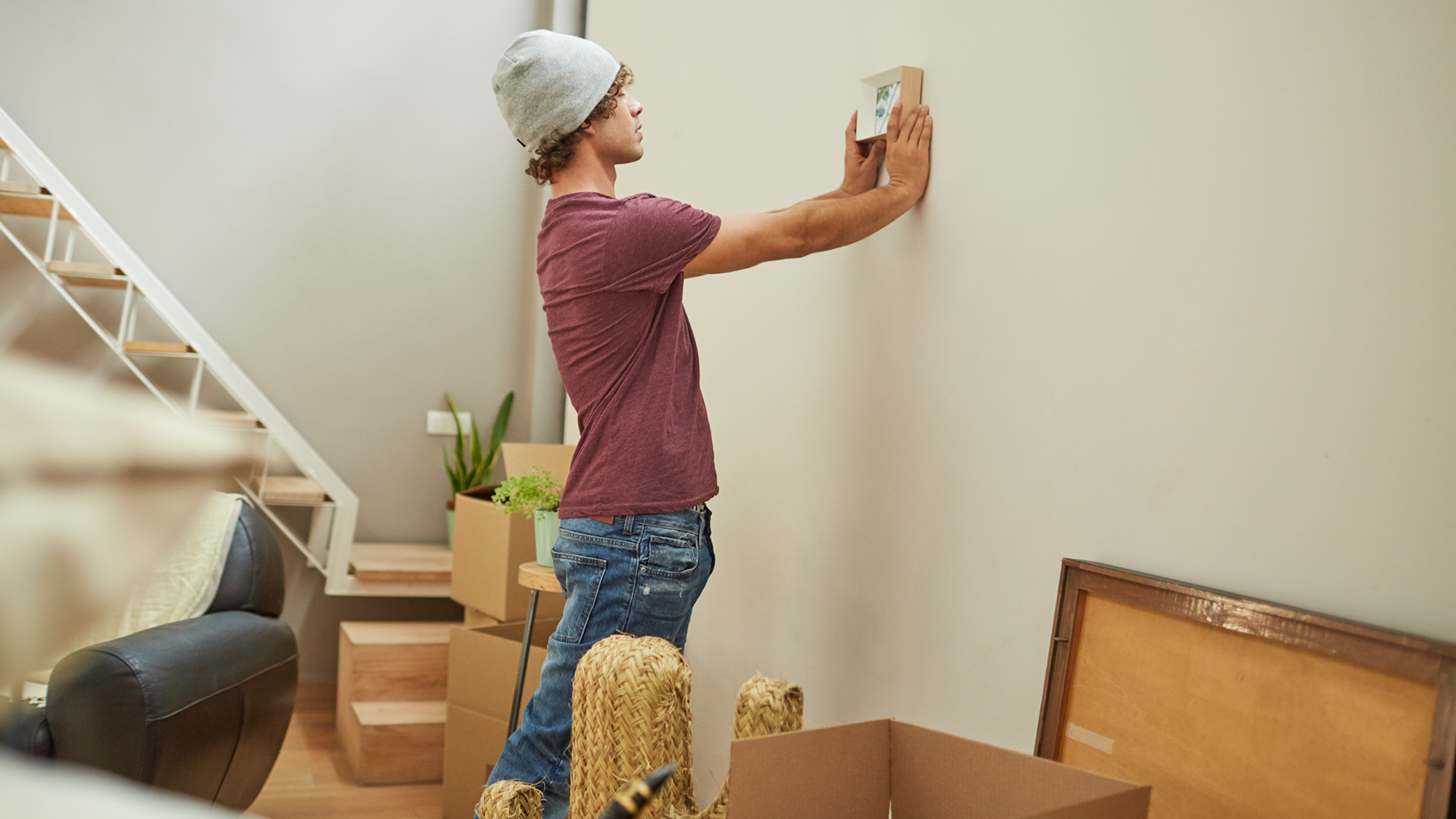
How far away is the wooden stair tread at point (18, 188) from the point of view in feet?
10.2

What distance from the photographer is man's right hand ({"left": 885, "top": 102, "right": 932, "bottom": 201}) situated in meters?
1.62

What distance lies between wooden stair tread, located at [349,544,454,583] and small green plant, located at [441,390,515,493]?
300 mm

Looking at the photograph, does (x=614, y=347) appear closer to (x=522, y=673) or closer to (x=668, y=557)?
(x=668, y=557)

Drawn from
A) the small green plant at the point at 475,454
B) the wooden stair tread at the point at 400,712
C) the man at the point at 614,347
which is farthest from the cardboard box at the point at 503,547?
the man at the point at 614,347

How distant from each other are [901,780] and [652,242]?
0.81m

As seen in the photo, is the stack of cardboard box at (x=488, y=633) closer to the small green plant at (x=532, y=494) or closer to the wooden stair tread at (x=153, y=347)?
the small green plant at (x=532, y=494)

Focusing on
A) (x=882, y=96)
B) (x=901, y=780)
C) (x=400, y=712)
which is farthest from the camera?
(x=400, y=712)

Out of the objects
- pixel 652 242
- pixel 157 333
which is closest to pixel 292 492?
pixel 157 333

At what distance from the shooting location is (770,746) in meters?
0.82

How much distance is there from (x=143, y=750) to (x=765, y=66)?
1.85 meters

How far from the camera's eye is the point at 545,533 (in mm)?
2154

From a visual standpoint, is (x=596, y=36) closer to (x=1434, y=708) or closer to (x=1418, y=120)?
(x=1418, y=120)

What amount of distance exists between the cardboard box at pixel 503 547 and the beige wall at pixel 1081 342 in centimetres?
70

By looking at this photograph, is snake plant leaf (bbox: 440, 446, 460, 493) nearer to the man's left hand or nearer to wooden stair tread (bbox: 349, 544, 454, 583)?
wooden stair tread (bbox: 349, 544, 454, 583)
